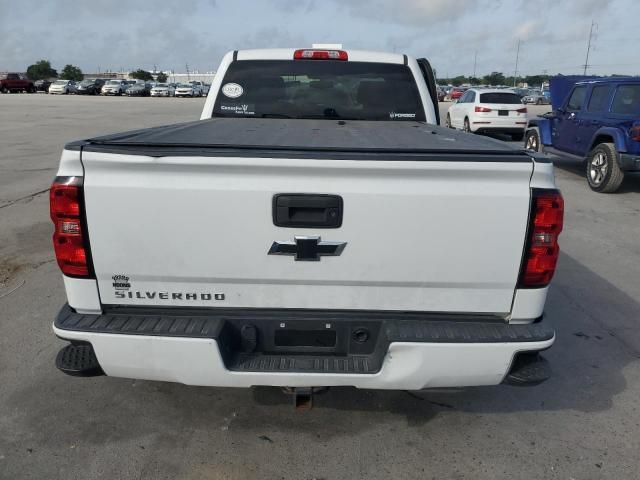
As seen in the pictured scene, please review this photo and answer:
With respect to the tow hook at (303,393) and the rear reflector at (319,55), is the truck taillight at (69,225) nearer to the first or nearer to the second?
the tow hook at (303,393)

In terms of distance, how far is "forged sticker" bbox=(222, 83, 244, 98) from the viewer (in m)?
4.80

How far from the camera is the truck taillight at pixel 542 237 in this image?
2297mm

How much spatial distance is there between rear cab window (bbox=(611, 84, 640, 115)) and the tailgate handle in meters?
8.84

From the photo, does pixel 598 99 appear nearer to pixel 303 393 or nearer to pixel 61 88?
pixel 303 393

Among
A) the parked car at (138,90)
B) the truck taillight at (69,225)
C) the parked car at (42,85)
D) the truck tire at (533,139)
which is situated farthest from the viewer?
the parked car at (42,85)

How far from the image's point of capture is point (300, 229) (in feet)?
7.57

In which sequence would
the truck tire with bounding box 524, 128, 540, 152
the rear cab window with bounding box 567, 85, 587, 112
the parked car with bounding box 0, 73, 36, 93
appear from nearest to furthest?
1. the rear cab window with bounding box 567, 85, 587, 112
2. the truck tire with bounding box 524, 128, 540, 152
3. the parked car with bounding box 0, 73, 36, 93

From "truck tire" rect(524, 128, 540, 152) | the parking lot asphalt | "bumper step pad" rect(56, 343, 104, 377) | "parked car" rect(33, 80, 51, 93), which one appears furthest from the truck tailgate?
"parked car" rect(33, 80, 51, 93)

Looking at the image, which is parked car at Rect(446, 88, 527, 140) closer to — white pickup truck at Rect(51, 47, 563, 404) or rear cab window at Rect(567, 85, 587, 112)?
rear cab window at Rect(567, 85, 587, 112)

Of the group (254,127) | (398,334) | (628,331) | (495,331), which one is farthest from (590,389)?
(254,127)

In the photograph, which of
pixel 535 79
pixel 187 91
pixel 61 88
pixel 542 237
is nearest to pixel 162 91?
pixel 187 91

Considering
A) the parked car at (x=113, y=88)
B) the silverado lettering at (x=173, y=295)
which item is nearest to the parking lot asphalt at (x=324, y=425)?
the silverado lettering at (x=173, y=295)

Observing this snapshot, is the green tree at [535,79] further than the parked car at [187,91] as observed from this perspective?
Yes

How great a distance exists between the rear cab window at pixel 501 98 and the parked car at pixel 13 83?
166 feet
